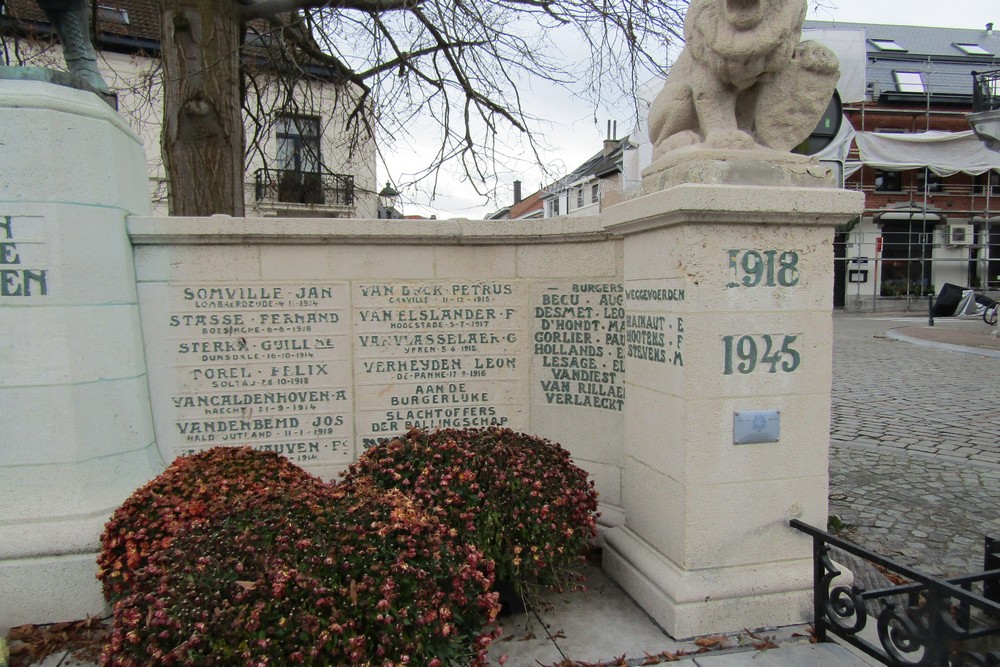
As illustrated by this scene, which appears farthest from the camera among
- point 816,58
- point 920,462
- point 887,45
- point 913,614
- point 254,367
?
point 887,45

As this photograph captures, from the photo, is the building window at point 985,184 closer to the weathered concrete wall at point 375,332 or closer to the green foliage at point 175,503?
the weathered concrete wall at point 375,332

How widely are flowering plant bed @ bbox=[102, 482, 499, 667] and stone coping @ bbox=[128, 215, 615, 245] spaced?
6.62 feet

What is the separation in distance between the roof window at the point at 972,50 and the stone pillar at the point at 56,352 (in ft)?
159

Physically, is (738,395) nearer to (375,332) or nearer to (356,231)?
(375,332)

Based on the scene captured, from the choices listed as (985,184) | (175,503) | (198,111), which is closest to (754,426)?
(175,503)

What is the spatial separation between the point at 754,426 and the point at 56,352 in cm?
388

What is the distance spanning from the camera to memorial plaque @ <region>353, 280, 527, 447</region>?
4.56 meters

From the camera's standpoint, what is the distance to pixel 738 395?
3451mm

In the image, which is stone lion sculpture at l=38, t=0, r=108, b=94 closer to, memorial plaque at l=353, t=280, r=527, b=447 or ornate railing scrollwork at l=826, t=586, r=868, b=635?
memorial plaque at l=353, t=280, r=527, b=447

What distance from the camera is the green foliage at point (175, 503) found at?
3184 millimetres

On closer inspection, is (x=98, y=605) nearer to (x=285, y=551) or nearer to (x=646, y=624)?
(x=285, y=551)

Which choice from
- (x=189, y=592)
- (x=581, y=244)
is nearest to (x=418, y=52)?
(x=581, y=244)

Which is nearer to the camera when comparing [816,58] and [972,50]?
[816,58]

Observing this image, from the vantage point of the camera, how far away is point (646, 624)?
11.5 feet
